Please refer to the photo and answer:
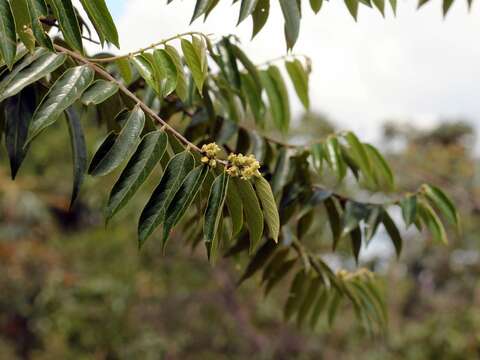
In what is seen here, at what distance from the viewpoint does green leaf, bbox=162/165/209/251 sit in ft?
3.76

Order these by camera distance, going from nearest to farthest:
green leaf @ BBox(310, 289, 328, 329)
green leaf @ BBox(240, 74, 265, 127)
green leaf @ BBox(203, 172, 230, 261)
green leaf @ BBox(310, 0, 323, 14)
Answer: green leaf @ BBox(203, 172, 230, 261)
green leaf @ BBox(310, 0, 323, 14)
green leaf @ BBox(240, 74, 265, 127)
green leaf @ BBox(310, 289, 328, 329)

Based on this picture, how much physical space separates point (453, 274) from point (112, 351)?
789 centimetres

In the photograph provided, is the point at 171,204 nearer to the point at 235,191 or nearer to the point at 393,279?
the point at 235,191

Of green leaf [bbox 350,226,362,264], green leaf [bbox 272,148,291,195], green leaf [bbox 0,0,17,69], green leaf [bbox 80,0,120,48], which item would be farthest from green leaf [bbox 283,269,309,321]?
green leaf [bbox 0,0,17,69]

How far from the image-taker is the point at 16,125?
1.38 m

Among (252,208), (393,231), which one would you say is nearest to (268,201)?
(252,208)

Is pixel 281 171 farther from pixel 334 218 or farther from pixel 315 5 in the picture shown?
pixel 315 5

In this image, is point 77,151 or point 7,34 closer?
point 7,34

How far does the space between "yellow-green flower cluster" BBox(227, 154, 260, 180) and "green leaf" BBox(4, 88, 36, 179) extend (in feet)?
1.44

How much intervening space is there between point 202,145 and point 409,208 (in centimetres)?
57

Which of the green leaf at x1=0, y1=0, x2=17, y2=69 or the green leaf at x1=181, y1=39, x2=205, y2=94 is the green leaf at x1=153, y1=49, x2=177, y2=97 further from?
the green leaf at x1=0, y1=0, x2=17, y2=69

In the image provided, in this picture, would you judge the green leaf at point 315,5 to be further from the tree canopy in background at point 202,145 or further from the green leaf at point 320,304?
the green leaf at point 320,304

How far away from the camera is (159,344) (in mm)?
10039

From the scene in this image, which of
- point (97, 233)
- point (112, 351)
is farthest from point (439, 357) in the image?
point (97, 233)
